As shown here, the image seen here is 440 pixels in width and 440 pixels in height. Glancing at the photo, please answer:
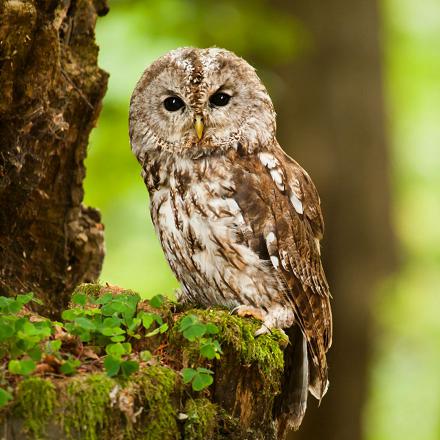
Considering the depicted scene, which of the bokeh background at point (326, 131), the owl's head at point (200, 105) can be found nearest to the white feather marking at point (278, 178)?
the owl's head at point (200, 105)

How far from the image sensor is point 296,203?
3811 millimetres

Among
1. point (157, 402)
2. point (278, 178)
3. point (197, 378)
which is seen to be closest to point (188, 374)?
point (197, 378)

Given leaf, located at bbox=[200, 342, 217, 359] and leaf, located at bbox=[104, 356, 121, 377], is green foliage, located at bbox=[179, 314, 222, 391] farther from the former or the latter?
leaf, located at bbox=[104, 356, 121, 377]

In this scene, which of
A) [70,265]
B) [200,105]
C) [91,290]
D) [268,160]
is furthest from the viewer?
[70,265]

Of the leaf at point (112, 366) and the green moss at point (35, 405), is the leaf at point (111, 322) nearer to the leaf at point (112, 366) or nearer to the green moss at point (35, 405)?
the leaf at point (112, 366)

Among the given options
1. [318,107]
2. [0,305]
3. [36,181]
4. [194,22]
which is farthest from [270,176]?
[318,107]

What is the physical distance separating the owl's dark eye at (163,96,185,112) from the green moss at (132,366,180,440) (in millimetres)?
1605

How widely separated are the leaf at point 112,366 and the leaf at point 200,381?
0.83 feet

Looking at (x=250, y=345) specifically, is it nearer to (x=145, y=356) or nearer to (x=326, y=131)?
(x=145, y=356)

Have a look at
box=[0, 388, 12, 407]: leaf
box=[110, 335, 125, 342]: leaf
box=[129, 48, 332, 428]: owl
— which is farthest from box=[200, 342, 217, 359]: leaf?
box=[129, 48, 332, 428]: owl

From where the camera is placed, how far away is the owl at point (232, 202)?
3.63 m

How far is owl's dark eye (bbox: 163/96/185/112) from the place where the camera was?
151 inches

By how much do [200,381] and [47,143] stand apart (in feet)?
5.71

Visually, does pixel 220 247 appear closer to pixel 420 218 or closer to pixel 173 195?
pixel 173 195
